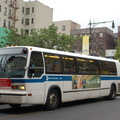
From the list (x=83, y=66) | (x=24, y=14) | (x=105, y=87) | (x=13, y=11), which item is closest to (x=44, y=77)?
(x=83, y=66)

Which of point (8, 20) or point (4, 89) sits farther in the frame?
point (8, 20)

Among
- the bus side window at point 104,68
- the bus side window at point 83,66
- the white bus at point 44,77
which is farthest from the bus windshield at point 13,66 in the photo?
the bus side window at point 104,68

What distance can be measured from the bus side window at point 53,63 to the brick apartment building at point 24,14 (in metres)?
45.4

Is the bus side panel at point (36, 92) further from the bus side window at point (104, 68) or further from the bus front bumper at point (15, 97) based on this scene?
the bus side window at point (104, 68)

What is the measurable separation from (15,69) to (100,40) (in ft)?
285

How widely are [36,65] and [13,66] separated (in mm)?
962

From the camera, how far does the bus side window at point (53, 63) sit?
1125cm

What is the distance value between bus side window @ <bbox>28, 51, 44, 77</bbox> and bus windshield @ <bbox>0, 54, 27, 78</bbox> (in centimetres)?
30

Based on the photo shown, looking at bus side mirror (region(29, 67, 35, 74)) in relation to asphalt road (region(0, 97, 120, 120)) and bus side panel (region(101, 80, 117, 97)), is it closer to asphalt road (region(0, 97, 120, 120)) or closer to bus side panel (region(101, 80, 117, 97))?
asphalt road (region(0, 97, 120, 120))

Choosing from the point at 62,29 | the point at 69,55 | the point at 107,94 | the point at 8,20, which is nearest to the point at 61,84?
the point at 69,55

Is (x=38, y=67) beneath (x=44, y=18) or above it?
beneath

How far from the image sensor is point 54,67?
11688 millimetres

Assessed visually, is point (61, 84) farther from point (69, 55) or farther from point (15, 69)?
point (15, 69)

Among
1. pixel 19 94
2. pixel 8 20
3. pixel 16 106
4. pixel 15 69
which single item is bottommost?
pixel 16 106
